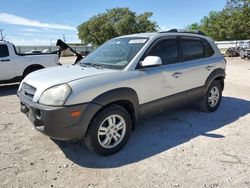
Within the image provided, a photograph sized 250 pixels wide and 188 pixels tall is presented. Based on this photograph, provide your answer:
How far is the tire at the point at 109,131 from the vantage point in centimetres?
360

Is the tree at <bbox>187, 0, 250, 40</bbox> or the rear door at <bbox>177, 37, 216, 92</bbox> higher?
the tree at <bbox>187, 0, 250, 40</bbox>

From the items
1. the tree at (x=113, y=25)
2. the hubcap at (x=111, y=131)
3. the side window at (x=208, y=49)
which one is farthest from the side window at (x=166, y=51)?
the tree at (x=113, y=25)

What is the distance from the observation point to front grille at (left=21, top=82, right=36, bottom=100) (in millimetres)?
3695

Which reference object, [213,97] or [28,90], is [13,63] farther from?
[213,97]

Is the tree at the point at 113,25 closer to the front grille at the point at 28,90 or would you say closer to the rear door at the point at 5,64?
the rear door at the point at 5,64

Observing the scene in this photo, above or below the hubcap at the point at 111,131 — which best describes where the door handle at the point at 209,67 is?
above

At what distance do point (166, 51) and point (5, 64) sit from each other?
6601 millimetres

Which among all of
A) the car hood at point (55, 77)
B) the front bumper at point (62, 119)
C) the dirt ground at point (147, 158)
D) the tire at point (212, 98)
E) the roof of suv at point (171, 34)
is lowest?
the dirt ground at point (147, 158)

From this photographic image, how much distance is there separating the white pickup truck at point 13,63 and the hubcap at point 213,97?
6777 millimetres

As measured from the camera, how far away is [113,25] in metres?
57.2

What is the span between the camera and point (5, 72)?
30.1 ft

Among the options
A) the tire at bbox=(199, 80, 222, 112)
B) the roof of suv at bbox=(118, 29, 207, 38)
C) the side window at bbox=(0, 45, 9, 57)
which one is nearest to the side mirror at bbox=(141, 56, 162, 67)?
the roof of suv at bbox=(118, 29, 207, 38)

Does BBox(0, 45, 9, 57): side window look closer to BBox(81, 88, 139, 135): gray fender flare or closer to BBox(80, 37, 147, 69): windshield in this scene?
BBox(80, 37, 147, 69): windshield

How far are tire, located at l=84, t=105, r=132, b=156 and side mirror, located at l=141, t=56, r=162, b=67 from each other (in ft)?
2.56
